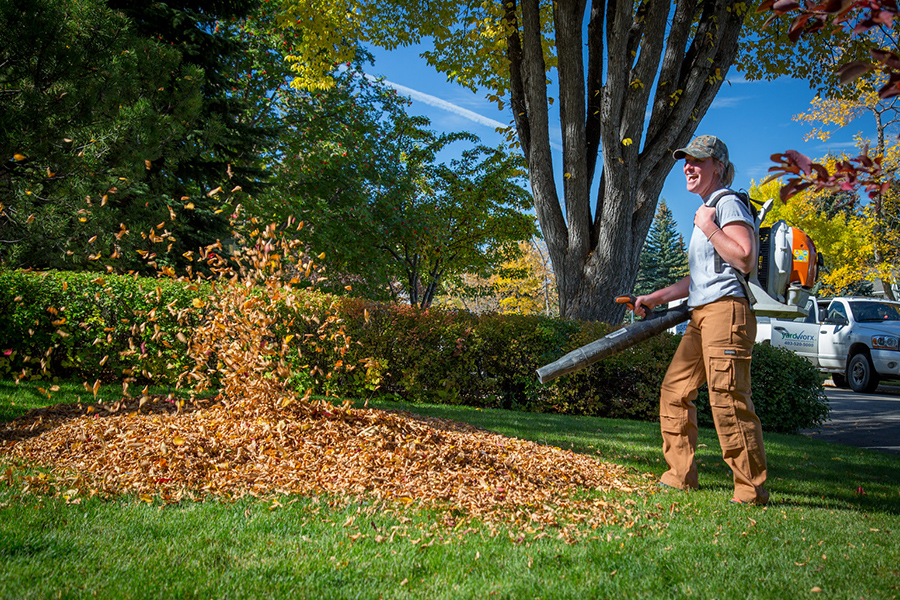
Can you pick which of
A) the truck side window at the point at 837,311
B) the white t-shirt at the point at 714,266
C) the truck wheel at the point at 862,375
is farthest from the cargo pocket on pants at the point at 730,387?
the truck side window at the point at 837,311

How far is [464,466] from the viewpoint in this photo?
3.75 meters

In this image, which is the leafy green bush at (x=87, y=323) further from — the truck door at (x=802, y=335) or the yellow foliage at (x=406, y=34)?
the truck door at (x=802, y=335)

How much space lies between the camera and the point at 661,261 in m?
44.8

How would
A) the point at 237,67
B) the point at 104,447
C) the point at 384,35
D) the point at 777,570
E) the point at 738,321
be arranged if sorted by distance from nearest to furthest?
the point at 777,570 → the point at 738,321 → the point at 104,447 → the point at 384,35 → the point at 237,67

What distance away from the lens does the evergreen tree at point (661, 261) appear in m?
42.2

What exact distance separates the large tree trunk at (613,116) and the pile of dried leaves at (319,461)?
435cm

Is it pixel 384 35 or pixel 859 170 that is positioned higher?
pixel 384 35

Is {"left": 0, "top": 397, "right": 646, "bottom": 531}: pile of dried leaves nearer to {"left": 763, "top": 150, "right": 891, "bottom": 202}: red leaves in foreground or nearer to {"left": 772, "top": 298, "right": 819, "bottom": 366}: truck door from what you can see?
{"left": 763, "top": 150, "right": 891, "bottom": 202}: red leaves in foreground

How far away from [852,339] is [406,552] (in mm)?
14614

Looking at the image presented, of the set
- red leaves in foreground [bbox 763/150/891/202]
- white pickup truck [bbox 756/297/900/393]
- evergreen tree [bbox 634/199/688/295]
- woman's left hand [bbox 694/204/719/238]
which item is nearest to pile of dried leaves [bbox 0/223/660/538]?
woman's left hand [bbox 694/204/719/238]

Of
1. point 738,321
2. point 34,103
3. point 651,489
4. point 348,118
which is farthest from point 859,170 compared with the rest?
point 348,118

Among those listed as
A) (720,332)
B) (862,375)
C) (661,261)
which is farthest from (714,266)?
(661,261)

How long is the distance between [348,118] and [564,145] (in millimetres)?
9868

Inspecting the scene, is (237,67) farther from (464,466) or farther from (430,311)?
(464,466)
